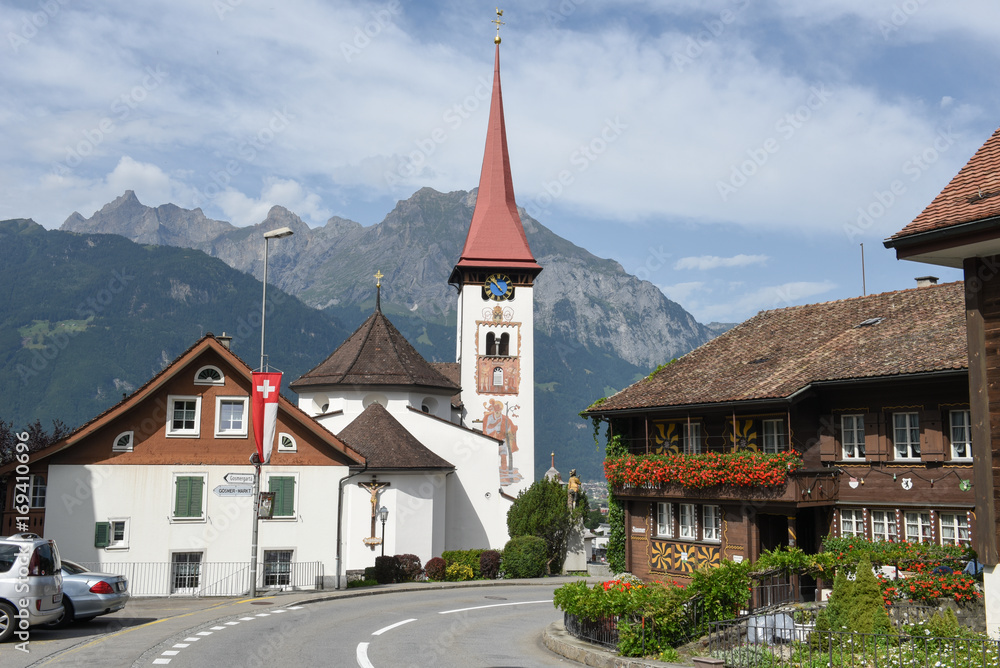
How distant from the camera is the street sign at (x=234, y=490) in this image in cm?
2811

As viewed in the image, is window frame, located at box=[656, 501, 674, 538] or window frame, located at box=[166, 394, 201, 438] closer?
window frame, located at box=[166, 394, 201, 438]

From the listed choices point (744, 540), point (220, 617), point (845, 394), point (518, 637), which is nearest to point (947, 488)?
point (845, 394)

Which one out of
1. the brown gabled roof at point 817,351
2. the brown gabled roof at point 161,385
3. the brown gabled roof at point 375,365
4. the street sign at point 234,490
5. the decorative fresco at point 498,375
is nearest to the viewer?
the brown gabled roof at point 817,351

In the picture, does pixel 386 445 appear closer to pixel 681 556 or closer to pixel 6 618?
pixel 681 556

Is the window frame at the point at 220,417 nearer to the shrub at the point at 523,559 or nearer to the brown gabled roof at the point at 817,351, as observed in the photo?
the brown gabled roof at the point at 817,351

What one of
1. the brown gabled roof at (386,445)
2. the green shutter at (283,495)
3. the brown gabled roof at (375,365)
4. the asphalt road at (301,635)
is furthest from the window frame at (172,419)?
the brown gabled roof at (375,365)

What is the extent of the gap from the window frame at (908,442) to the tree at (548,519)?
766 inches

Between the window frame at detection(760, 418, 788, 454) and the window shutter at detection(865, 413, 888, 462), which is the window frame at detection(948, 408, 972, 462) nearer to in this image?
the window shutter at detection(865, 413, 888, 462)

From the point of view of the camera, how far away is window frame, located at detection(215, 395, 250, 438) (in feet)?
93.8

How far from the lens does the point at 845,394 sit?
26125 millimetres

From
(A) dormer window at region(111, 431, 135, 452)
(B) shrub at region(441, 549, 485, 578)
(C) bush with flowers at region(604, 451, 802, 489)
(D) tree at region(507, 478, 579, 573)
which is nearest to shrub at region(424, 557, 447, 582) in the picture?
(B) shrub at region(441, 549, 485, 578)

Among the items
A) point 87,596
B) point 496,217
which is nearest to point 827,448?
point 87,596

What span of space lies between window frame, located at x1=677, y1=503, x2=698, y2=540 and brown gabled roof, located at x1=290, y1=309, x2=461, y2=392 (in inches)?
796

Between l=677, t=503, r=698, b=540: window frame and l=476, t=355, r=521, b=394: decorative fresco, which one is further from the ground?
l=476, t=355, r=521, b=394: decorative fresco
